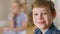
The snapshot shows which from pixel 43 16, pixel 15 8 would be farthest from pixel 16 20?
pixel 43 16

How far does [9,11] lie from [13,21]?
2.7 inches

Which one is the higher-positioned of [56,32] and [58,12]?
[58,12]

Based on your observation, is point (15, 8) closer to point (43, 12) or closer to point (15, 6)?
point (15, 6)

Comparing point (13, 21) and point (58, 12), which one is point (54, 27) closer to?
point (58, 12)

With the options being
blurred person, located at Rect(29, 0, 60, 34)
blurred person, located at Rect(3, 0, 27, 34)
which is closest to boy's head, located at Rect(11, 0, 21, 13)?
blurred person, located at Rect(3, 0, 27, 34)

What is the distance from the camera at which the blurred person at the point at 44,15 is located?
690 millimetres

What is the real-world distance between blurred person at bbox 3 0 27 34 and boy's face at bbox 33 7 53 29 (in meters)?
0.10

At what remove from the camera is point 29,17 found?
0.78m

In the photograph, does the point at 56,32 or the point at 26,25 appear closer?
the point at 56,32

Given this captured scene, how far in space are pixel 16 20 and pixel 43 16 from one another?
7.3 inches

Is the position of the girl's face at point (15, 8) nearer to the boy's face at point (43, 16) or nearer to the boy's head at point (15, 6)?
the boy's head at point (15, 6)

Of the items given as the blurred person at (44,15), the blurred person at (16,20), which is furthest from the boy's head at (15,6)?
the blurred person at (44,15)

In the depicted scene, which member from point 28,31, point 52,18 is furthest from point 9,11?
point 52,18

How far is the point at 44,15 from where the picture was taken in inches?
27.7
